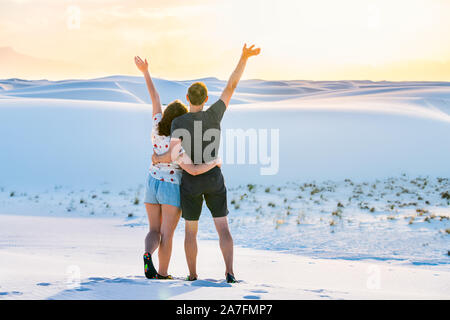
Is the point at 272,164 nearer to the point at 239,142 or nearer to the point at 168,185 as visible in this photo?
the point at 239,142

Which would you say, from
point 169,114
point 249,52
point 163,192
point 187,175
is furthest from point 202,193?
point 249,52

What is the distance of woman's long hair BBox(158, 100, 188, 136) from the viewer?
489 cm

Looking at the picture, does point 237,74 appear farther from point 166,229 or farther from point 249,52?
point 166,229

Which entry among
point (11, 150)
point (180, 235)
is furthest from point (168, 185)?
point (11, 150)

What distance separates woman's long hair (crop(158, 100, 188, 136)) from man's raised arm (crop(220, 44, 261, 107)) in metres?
0.39

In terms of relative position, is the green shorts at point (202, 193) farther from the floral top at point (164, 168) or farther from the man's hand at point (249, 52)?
the man's hand at point (249, 52)

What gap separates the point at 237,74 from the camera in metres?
4.92

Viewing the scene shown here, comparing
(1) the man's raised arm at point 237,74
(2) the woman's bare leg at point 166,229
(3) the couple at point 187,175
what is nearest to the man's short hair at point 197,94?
(3) the couple at point 187,175

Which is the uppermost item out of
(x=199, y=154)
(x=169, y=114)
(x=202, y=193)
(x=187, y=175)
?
(x=169, y=114)

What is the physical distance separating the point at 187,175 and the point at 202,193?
0.21 metres

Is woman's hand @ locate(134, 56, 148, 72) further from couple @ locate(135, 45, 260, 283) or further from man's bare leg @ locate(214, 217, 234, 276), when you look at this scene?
man's bare leg @ locate(214, 217, 234, 276)

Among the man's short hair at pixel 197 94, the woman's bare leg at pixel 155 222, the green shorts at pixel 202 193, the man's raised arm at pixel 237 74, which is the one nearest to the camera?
the man's short hair at pixel 197 94

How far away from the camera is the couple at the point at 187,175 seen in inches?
183

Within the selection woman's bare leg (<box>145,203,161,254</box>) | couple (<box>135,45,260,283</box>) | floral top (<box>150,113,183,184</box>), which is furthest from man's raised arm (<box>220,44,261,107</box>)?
woman's bare leg (<box>145,203,161,254</box>)
